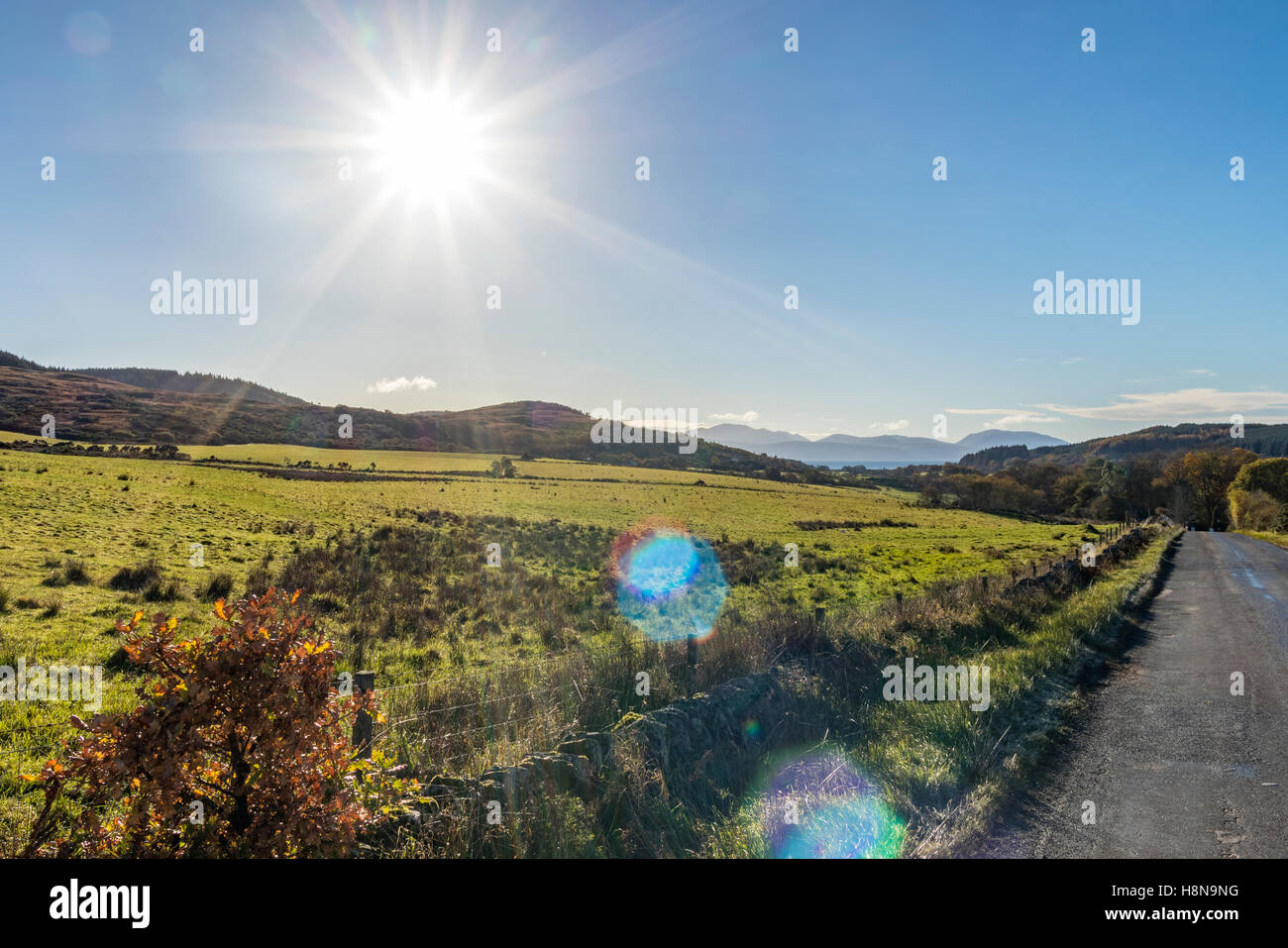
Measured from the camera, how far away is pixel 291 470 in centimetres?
7388

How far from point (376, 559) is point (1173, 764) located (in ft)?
87.0

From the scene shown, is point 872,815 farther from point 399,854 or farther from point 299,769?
point 299,769

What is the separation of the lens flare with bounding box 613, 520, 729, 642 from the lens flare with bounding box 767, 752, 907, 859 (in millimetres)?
3497

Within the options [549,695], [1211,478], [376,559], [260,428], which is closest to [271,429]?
[260,428]

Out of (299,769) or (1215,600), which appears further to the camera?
(1215,600)

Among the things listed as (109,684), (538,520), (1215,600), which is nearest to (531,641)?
(109,684)

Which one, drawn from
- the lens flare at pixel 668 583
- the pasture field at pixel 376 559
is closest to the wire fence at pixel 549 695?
the lens flare at pixel 668 583

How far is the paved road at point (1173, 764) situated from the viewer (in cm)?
529

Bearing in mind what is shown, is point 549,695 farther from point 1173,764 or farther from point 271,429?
point 271,429

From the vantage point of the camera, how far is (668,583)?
2638 cm

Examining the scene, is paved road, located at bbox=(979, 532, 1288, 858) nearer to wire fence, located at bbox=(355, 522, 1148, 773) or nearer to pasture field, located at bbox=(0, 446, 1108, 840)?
wire fence, located at bbox=(355, 522, 1148, 773)

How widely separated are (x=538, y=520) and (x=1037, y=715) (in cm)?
4161

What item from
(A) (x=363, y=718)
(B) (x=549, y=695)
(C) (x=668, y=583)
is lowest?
(C) (x=668, y=583)

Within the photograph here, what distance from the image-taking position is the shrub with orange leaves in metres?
3.59
